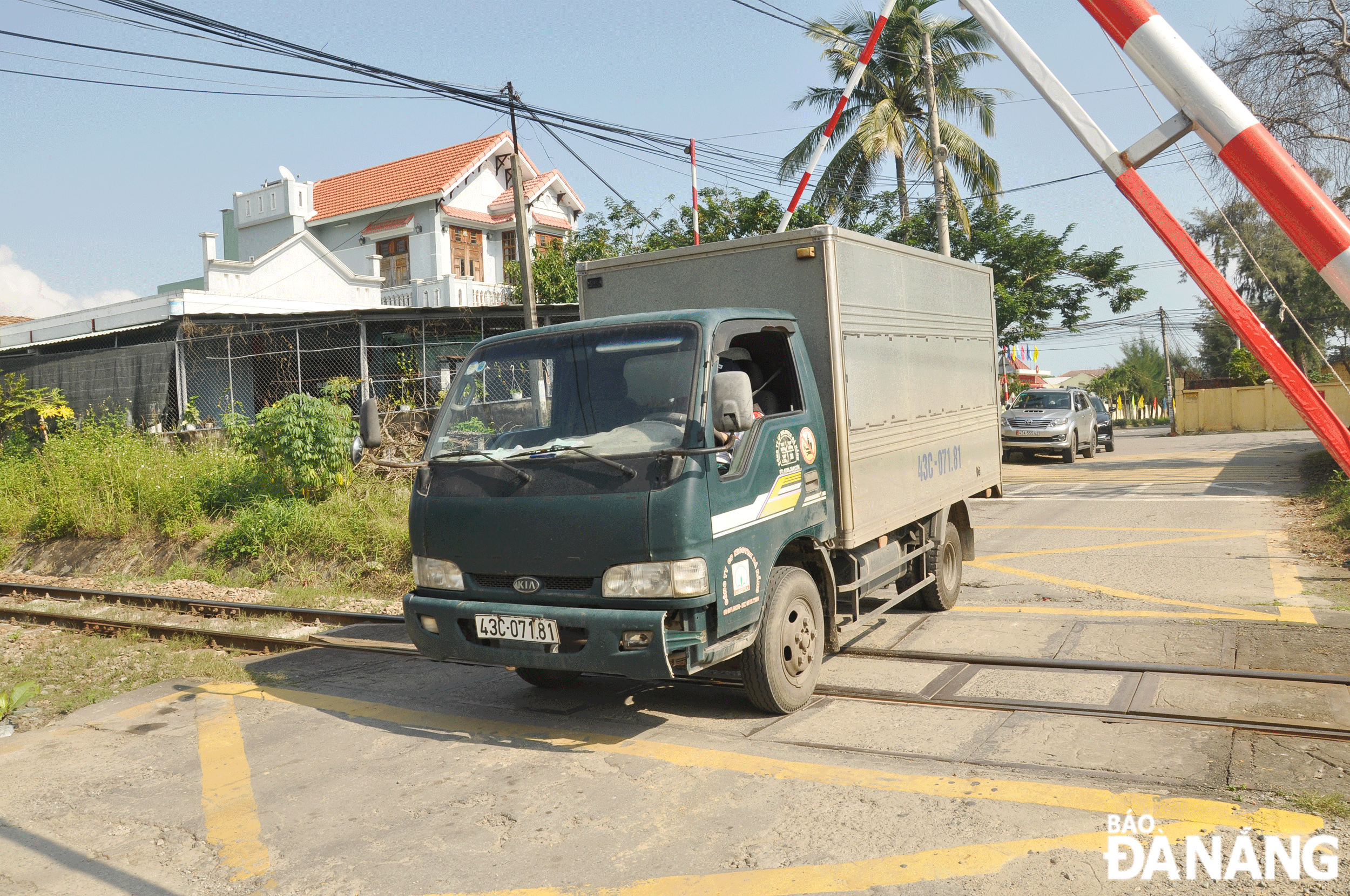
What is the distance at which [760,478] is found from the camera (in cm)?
512

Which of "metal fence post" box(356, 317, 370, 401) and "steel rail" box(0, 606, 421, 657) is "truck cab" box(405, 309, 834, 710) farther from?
"metal fence post" box(356, 317, 370, 401)

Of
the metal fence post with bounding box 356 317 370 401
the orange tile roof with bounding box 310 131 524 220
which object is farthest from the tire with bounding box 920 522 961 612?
the orange tile roof with bounding box 310 131 524 220

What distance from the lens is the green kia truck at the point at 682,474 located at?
4688 millimetres

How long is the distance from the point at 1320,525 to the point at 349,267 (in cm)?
2799

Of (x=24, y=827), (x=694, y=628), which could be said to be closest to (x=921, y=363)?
(x=694, y=628)

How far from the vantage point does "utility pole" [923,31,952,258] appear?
1928cm

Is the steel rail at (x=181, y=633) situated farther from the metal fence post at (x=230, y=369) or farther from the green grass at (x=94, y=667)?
the metal fence post at (x=230, y=369)

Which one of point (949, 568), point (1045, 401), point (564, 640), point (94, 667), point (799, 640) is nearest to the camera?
point (564, 640)

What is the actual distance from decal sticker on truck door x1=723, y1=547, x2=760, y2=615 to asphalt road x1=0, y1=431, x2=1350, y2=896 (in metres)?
0.76

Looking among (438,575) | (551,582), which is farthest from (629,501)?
(438,575)

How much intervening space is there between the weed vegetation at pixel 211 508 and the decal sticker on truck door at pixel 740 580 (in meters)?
6.78

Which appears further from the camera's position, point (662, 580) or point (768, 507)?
point (768, 507)

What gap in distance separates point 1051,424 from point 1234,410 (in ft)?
65.6

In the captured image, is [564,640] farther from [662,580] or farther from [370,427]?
[370,427]
